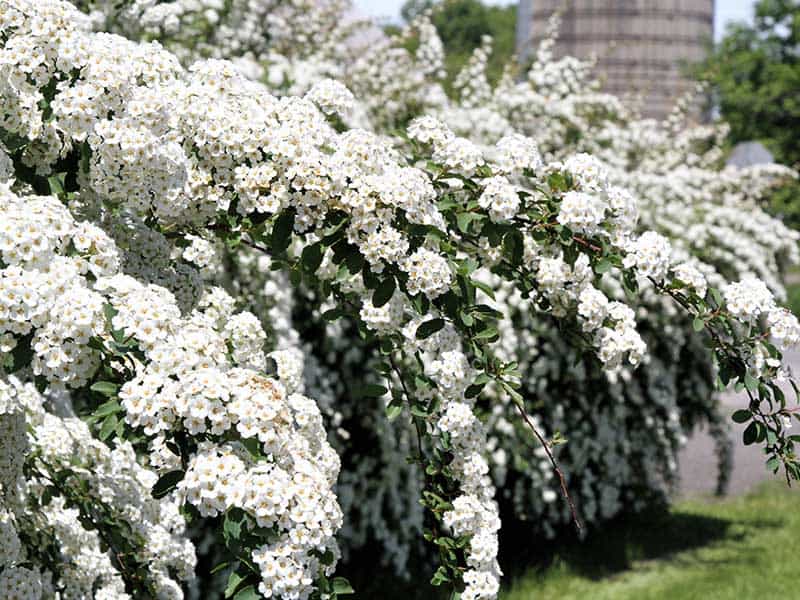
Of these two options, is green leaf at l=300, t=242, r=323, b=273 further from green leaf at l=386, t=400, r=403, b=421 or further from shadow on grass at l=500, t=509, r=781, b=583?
shadow on grass at l=500, t=509, r=781, b=583

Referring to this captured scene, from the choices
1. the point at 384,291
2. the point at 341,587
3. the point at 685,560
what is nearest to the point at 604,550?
the point at 685,560

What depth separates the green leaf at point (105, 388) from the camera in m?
2.00

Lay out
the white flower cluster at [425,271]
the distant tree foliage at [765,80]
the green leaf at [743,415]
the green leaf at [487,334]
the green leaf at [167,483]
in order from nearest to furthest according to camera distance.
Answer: the green leaf at [167,483] → the white flower cluster at [425,271] → the green leaf at [487,334] → the green leaf at [743,415] → the distant tree foliage at [765,80]

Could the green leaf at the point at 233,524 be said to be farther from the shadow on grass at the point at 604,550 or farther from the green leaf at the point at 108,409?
the shadow on grass at the point at 604,550

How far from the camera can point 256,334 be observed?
2.63 meters

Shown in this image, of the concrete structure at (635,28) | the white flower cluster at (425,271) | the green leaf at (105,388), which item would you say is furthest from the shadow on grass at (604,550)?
the concrete structure at (635,28)

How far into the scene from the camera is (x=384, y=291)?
240 cm

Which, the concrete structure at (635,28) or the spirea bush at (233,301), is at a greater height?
the concrete structure at (635,28)

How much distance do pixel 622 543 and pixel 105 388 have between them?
5.27 m

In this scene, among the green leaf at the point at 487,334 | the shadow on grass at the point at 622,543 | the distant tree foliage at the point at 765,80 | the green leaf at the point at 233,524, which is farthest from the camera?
the distant tree foliage at the point at 765,80

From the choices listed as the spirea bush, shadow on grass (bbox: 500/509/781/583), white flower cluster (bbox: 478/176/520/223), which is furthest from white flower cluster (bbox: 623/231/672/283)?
shadow on grass (bbox: 500/509/781/583)

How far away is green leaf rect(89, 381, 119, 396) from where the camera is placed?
6.56 feet

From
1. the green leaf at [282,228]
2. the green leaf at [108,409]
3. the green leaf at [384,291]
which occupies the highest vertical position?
the green leaf at [282,228]

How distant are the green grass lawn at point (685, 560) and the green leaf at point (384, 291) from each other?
359 centimetres
